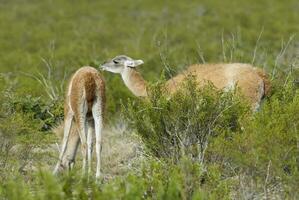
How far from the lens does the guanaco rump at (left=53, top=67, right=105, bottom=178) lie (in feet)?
29.5

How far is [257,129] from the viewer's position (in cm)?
737

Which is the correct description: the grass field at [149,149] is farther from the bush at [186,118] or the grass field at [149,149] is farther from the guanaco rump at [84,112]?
the guanaco rump at [84,112]

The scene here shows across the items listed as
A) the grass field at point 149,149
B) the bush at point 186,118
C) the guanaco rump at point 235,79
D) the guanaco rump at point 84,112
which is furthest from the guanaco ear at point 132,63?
the bush at point 186,118

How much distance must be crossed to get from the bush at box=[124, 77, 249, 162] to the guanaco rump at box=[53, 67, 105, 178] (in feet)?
1.52

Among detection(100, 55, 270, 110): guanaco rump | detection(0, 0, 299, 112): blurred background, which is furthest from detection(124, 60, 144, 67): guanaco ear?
detection(0, 0, 299, 112): blurred background

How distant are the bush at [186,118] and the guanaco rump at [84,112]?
1.52ft

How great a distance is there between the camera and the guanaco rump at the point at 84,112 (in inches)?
354

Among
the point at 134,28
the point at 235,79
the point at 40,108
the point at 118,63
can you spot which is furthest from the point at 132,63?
the point at 134,28

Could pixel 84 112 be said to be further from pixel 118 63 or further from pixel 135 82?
pixel 118 63

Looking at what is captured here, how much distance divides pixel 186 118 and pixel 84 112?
49.3 inches

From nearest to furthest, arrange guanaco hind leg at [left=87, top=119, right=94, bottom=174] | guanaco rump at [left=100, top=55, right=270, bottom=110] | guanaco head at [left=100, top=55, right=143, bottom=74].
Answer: guanaco hind leg at [left=87, top=119, right=94, bottom=174], guanaco rump at [left=100, top=55, right=270, bottom=110], guanaco head at [left=100, top=55, right=143, bottom=74]

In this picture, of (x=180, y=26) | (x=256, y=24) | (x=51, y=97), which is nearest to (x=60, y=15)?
(x=180, y=26)

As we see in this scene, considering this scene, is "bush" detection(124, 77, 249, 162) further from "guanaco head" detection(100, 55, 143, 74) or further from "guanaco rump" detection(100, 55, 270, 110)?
"guanaco head" detection(100, 55, 143, 74)

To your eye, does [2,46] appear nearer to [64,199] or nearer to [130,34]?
[130,34]
